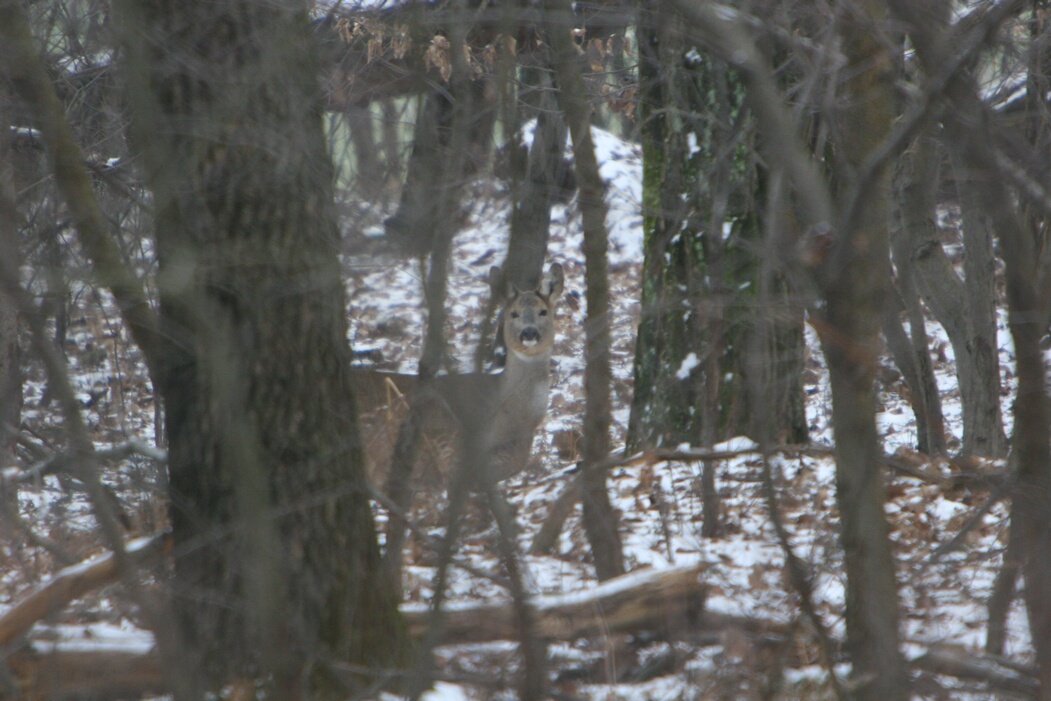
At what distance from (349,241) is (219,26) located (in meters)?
1.02

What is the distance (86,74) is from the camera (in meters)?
6.71

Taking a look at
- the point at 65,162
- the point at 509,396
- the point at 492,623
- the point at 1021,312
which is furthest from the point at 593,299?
the point at 1021,312

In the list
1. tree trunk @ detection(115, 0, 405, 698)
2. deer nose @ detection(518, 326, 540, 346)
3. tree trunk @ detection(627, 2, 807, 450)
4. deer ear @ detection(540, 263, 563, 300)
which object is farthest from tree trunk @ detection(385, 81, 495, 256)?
deer ear @ detection(540, 263, 563, 300)

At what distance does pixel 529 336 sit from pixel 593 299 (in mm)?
5245

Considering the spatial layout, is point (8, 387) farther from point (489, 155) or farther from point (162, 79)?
→ point (489, 155)

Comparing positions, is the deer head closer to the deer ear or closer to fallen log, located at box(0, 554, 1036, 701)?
the deer ear

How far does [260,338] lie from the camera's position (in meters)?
3.84

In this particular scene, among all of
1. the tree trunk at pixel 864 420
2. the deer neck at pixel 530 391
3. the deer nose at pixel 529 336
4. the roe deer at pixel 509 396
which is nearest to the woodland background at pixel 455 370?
the tree trunk at pixel 864 420

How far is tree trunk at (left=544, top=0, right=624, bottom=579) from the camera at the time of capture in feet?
13.6

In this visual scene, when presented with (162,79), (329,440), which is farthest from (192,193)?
(329,440)

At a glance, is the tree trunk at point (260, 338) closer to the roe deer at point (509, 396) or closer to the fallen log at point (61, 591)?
the fallen log at point (61, 591)

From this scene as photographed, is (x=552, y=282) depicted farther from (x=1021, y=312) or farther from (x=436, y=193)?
(x=1021, y=312)

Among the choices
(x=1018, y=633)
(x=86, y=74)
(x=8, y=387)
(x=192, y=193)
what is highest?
(x=86, y=74)

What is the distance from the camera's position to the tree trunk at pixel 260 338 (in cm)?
372
